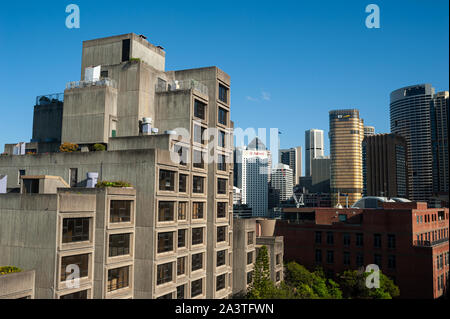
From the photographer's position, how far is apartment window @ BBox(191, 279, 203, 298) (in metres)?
48.8

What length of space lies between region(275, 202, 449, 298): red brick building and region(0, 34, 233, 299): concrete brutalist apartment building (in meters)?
35.4

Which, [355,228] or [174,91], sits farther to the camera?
[355,228]

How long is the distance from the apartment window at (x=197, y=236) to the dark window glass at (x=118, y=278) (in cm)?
1076

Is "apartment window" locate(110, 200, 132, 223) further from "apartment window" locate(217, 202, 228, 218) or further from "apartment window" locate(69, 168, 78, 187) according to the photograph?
"apartment window" locate(217, 202, 228, 218)

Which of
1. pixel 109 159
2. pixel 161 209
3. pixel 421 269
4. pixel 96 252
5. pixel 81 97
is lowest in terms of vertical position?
pixel 421 269

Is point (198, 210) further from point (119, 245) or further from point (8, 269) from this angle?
point (8, 269)

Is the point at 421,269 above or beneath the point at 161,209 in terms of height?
beneath

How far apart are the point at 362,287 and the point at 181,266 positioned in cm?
3755

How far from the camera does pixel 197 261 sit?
50.1m

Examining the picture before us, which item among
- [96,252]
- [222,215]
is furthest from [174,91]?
[96,252]

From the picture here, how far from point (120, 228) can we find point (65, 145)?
14.5 meters

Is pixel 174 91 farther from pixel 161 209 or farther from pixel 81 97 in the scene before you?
pixel 161 209

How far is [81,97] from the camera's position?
160ft

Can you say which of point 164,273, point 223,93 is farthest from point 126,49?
point 164,273
